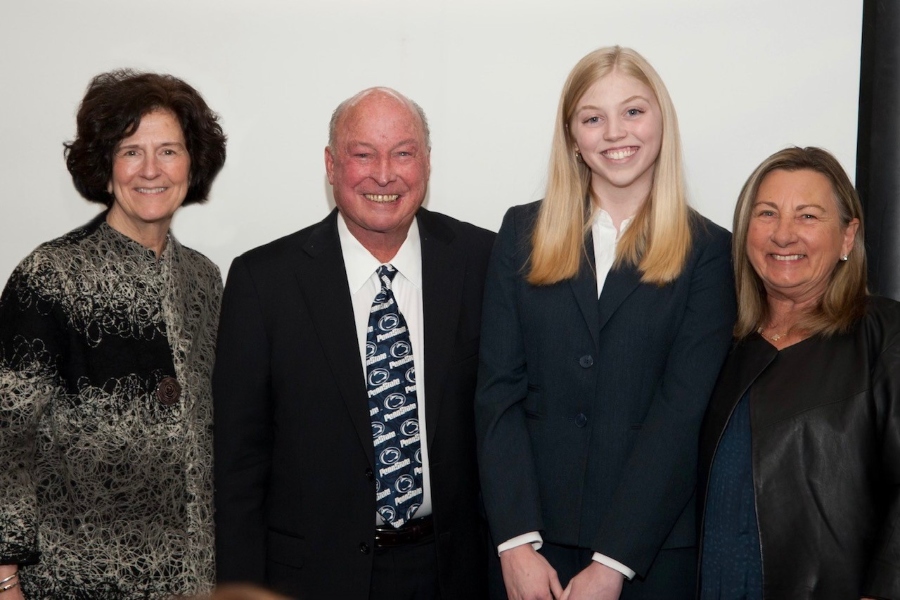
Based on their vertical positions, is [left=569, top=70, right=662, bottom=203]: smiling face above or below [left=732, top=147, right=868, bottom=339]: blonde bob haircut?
above

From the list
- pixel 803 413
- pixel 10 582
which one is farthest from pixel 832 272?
pixel 10 582

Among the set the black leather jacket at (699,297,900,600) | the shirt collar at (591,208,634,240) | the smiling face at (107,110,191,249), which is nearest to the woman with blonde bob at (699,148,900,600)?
the black leather jacket at (699,297,900,600)

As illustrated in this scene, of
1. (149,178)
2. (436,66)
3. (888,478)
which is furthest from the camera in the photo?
(436,66)

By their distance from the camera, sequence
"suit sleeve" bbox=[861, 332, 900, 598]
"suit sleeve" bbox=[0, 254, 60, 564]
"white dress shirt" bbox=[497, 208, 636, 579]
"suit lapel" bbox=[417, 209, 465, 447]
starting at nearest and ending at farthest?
"suit sleeve" bbox=[861, 332, 900, 598] → "suit sleeve" bbox=[0, 254, 60, 564] → "white dress shirt" bbox=[497, 208, 636, 579] → "suit lapel" bbox=[417, 209, 465, 447]

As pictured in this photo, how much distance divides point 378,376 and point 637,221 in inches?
31.9

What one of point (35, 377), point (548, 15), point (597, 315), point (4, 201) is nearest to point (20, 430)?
point (35, 377)

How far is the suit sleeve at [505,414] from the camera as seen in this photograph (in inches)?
98.8

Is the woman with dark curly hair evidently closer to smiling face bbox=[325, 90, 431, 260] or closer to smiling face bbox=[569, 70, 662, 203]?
smiling face bbox=[325, 90, 431, 260]

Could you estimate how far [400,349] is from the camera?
2.63 m

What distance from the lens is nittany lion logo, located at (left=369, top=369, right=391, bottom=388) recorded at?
260cm

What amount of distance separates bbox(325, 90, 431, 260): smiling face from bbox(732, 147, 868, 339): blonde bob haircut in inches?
34.7

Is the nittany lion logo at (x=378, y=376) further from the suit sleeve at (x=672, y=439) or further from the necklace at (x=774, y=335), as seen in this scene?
the necklace at (x=774, y=335)

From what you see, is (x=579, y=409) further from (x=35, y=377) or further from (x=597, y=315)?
(x=35, y=377)

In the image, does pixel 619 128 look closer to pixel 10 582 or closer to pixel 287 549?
pixel 287 549
